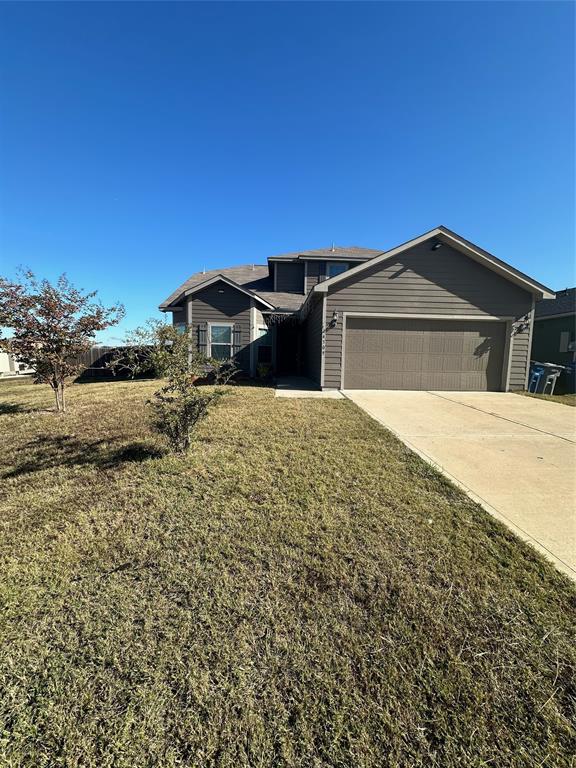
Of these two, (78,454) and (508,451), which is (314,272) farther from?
(78,454)

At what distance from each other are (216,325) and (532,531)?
38.7ft

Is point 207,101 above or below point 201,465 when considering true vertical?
above

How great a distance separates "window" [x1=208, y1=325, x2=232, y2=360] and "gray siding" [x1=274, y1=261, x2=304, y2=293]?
6.05 meters

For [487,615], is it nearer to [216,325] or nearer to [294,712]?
[294,712]

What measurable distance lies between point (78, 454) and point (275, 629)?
3944 mm

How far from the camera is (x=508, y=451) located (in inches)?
182

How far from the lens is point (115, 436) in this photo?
5230 millimetres

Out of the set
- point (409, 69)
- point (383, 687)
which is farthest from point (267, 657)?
point (409, 69)

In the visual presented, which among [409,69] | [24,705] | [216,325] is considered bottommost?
[24,705]

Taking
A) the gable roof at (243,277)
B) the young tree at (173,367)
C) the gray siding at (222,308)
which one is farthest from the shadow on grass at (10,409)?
the gable roof at (243,277)

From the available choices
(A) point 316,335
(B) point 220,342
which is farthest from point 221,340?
(A) point 316,335

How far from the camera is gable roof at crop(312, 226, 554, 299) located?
30.7 feet

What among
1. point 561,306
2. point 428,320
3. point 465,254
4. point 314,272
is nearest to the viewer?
point 465,254

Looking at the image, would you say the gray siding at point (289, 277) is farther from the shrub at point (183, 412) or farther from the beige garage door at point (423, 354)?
the shrub at point (183, 412)
